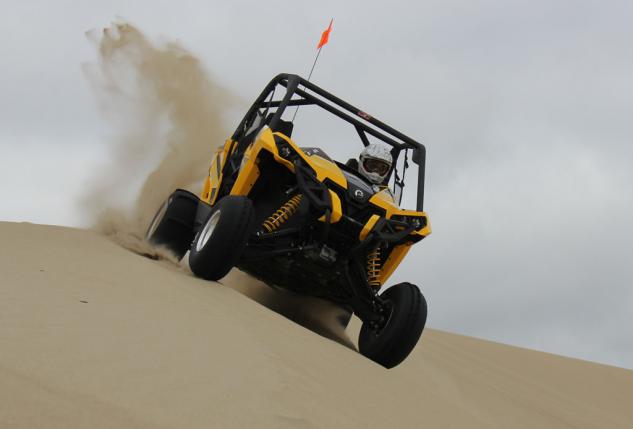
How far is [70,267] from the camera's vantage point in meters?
4.09

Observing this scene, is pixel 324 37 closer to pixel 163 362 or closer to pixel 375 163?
pixel 375 163

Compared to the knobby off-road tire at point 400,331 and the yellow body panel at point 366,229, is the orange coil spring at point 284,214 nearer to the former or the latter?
the yellow body panel at point 366,229

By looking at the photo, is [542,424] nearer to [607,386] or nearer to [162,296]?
[162,296]

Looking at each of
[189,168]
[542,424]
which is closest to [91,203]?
[189,168]

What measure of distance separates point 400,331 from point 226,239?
1.34 m

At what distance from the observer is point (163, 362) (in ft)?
8.38

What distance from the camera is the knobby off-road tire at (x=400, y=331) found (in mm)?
5098

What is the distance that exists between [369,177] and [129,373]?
4086mm

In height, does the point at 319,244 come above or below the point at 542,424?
above

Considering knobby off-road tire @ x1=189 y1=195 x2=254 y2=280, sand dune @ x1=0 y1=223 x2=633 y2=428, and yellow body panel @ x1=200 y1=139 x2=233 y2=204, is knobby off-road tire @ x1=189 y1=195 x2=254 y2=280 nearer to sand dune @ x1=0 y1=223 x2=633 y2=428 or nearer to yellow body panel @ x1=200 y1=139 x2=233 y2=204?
sand dune @ x1=0 y1=223 x2=633 y2=428

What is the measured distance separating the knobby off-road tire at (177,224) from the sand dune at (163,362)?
0.80m

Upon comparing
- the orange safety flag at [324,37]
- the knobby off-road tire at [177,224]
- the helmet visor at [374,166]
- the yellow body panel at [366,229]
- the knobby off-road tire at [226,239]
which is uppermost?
the orange safety flag at [324,37]

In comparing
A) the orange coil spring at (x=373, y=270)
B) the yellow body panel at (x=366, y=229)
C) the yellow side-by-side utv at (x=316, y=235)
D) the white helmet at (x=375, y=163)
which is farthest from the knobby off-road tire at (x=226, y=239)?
the white helmet at (x=375, y=163)

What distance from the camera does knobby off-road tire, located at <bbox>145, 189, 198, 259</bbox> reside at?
21.5 feet
